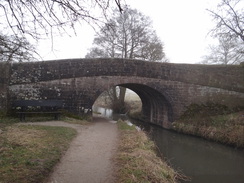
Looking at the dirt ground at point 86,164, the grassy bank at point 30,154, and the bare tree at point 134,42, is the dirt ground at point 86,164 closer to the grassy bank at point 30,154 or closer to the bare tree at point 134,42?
the grassy bank at point 30,154

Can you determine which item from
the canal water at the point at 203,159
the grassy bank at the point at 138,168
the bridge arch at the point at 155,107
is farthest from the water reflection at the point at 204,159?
the bridge arch at the point at 155,107

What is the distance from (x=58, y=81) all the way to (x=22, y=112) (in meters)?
2.44

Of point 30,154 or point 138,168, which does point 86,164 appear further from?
point 30,154

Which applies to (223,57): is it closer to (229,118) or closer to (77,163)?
(229,118)

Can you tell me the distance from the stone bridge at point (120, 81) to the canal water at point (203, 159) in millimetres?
3240

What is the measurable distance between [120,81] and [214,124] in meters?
5.34

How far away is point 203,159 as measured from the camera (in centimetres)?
766

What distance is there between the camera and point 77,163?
4.67 meters

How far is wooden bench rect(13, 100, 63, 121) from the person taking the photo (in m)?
10.1

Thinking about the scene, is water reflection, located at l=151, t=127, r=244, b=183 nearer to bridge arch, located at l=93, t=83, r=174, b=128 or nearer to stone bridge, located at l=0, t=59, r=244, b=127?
bridge arch, located at l=93, t=83, r=174, b=128

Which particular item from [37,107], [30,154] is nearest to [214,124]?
[37,107]

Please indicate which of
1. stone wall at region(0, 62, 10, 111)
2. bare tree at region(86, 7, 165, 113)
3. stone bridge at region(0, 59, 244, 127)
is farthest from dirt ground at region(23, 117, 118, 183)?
bare tree at region(86, 7, 165, 113)

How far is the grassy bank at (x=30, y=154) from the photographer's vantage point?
3.70 meters

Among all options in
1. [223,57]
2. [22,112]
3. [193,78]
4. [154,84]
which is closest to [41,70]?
[22,112]
